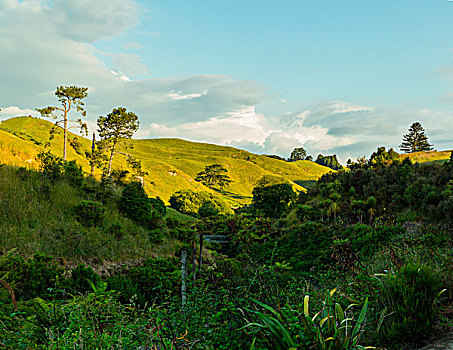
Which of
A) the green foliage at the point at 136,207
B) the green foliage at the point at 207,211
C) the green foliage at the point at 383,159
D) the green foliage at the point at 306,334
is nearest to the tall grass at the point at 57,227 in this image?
the green foliage at the point at 136,207

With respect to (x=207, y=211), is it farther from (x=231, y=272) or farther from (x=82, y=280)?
(x=231, y=272)

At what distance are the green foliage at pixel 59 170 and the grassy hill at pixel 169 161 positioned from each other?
93 cm

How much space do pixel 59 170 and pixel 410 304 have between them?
393 inches

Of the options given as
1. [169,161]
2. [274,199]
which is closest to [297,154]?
[169,161]

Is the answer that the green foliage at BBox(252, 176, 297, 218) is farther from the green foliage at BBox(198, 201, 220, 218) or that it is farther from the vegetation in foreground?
the green foliage at BBox(198, 201, 220, 218)

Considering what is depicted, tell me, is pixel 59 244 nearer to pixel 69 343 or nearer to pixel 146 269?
pixel 146 269

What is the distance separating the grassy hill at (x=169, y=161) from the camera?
17.6m

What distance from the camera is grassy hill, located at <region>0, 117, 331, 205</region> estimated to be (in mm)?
17631

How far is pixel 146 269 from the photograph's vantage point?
639cm

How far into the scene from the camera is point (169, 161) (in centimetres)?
8606

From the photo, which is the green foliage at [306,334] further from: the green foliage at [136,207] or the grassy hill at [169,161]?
the grassy hill at [169,161]

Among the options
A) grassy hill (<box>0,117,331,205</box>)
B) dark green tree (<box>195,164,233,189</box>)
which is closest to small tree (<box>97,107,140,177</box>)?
grassy hill (<box>0,117,331,205</box>)

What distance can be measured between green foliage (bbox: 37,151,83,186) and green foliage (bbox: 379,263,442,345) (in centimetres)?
966

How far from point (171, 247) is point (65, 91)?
22228mm
